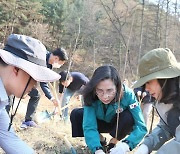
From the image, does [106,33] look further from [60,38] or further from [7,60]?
[7,60]

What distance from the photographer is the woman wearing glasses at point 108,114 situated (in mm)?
2139

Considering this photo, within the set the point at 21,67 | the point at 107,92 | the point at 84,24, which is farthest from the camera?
the point at 84,24

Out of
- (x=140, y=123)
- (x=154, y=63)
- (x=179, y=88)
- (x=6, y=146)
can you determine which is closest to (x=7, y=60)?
(x=6, y=146)

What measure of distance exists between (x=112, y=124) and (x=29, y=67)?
4.16 ft

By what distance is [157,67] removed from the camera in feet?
5.42

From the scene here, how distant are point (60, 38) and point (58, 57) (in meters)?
12.1

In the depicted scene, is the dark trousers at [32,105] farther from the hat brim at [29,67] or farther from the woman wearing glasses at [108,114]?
the hat brim at [29,67]

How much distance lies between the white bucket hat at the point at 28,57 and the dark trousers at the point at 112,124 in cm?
111

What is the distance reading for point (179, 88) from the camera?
1.69 metres

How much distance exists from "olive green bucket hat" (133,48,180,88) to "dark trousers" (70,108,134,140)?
674mm

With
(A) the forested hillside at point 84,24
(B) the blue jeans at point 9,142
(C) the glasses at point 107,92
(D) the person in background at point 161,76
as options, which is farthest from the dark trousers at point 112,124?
(A) the forested hillside at point 84,24

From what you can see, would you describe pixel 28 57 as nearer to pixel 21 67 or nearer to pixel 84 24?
pixel 21 67

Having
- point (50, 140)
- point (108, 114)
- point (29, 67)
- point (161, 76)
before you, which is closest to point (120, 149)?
point (108, 114)

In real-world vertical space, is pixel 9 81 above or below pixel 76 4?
below
